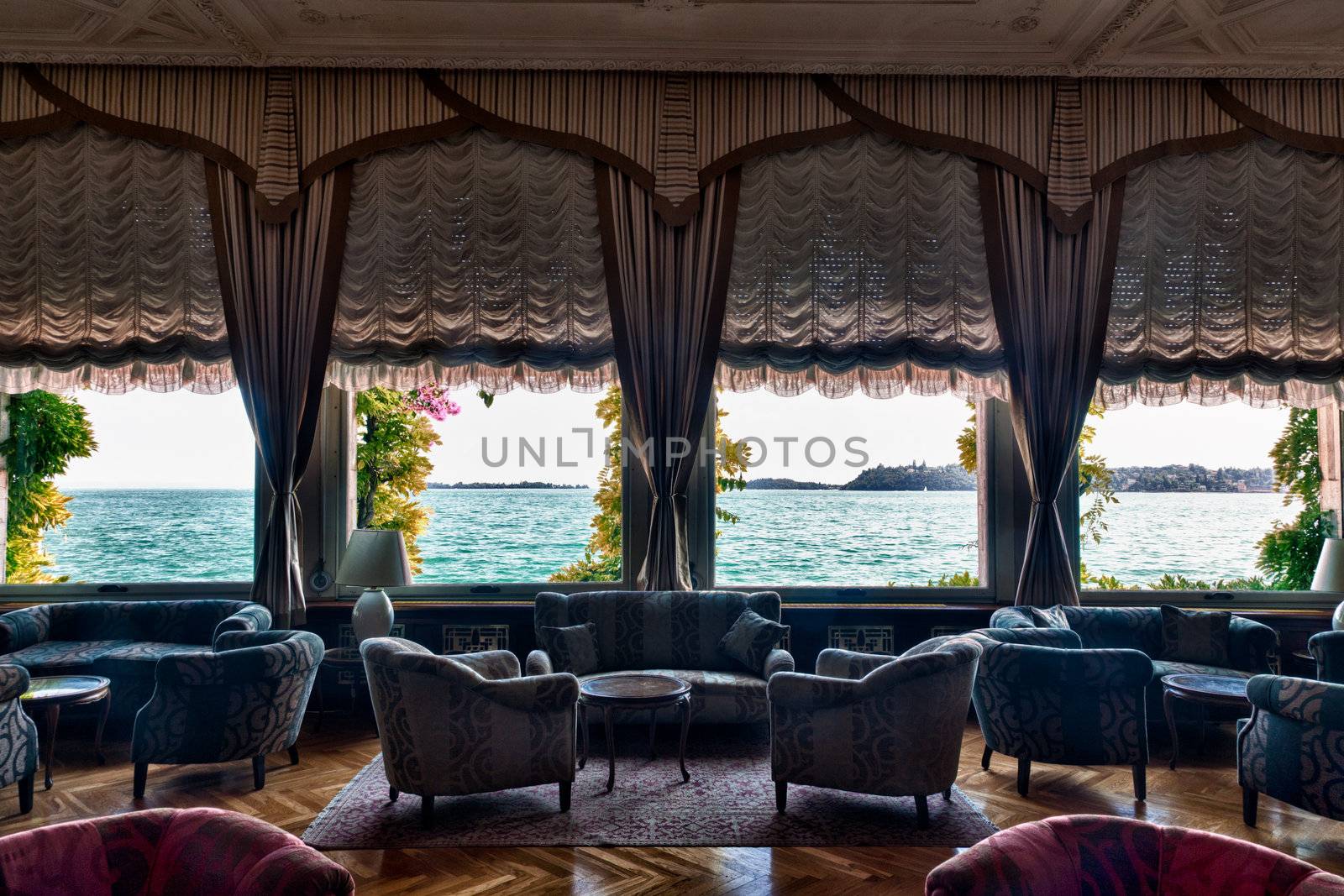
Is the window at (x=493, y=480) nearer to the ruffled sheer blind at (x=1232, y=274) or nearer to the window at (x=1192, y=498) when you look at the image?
the window at (x=1192, y=498)

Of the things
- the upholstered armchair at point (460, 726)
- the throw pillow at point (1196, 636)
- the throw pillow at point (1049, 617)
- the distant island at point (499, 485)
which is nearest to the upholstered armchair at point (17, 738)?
the upholstered armchair at point (460, 726)

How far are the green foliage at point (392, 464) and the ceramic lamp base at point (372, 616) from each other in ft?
2.51

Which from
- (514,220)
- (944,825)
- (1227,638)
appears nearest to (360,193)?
(514,220)

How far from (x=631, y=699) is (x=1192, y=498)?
4149 mm

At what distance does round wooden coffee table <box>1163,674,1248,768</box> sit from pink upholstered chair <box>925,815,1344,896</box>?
2.88 metres

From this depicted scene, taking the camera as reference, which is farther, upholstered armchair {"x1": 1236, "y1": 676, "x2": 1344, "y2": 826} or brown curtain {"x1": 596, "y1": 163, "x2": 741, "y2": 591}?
brown curtain {"x1": 596, "y1": 163, "x2": 741, "y2": 591}

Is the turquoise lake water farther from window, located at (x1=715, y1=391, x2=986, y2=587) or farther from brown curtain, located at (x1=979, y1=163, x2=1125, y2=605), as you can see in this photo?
brown curtain, located at (x1=979, y1=163, x2=1125, y2=605)

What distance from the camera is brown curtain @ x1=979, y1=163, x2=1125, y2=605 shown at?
210 inches

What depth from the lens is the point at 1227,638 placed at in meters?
4.93

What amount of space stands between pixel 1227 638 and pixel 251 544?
5.79 metres

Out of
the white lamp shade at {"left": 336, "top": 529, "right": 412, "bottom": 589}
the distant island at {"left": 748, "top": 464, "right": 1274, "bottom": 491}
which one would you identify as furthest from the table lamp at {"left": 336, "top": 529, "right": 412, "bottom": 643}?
the distant island at {"left": 748, "top": 464, "right": 1274, "bottom": 491}

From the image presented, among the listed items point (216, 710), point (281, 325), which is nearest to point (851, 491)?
point (281, 325)

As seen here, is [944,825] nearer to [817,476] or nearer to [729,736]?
[729,736]

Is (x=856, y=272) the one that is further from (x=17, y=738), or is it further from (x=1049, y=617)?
(x=17, y=738)
